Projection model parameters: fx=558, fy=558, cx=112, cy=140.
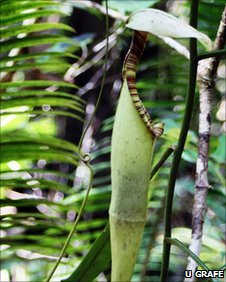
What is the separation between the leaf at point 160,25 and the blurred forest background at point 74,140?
0.31 m

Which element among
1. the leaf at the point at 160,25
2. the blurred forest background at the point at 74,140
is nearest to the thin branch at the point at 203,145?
the blurred forest background at the point at 74,140

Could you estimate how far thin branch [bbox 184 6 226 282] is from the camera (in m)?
0.70

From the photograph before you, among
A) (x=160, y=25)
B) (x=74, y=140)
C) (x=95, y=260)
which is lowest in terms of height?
(x=95, y=260)

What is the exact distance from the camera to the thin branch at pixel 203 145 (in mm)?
697

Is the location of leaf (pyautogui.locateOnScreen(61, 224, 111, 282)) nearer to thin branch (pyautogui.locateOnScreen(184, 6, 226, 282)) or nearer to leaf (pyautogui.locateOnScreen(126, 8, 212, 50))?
thin branch (pyautogui.locateOnScreen(184, 6, 226, 282))

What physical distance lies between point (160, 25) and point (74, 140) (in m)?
1.93

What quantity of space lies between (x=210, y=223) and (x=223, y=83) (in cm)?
43

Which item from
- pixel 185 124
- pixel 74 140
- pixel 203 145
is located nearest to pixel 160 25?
pixel 185 124

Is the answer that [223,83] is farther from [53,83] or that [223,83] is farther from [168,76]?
[53,83]

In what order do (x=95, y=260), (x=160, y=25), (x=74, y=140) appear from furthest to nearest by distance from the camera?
(x=74, y=140) < (x=95, y=260) < (x=160, y=25)

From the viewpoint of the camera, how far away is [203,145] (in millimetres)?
738

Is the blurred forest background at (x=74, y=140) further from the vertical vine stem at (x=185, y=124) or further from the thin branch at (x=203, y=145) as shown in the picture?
the vertical vine stem at (x=185, y=124)

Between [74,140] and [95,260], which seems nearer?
[95,260]

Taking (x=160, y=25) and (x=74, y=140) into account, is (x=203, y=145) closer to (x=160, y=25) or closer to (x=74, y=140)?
(x=160, y=25)
